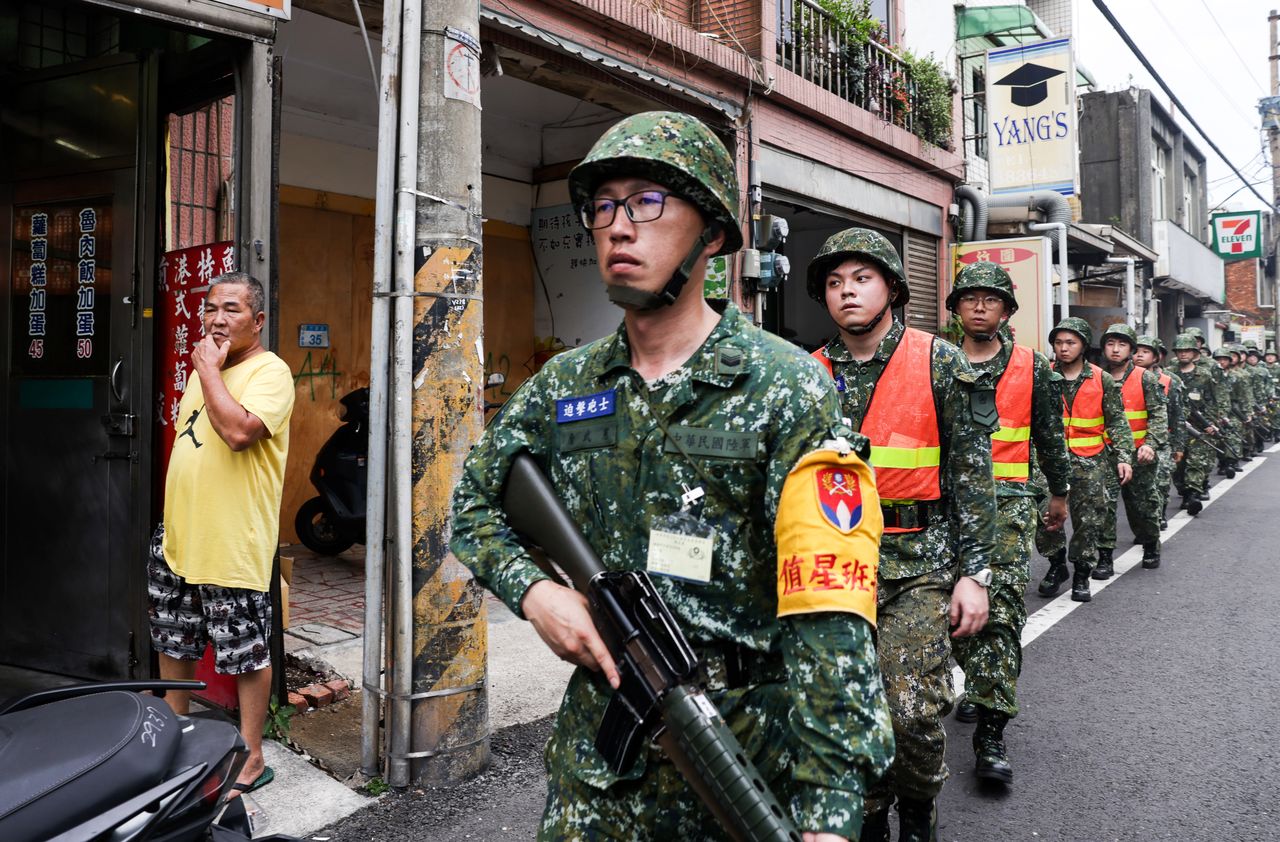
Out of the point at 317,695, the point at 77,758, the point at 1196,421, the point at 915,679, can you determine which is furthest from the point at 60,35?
the point at 1196,421

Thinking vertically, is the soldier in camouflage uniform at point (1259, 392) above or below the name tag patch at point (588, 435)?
above

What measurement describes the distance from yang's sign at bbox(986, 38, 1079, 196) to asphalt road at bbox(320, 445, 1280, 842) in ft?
24.5

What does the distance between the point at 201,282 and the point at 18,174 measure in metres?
1.50

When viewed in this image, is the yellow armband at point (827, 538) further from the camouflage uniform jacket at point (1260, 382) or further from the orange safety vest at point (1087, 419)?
the camouflage uniform jacket at point (1260, 382)

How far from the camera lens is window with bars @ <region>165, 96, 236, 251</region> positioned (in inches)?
170

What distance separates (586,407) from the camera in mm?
1760

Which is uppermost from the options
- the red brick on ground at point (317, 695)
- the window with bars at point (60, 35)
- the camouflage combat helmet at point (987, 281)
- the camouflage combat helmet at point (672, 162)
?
the window with bars at point (60, 35)

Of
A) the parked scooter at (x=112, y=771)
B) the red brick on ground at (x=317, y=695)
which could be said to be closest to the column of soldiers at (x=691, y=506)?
the parked scooter at (x=112, y=771)

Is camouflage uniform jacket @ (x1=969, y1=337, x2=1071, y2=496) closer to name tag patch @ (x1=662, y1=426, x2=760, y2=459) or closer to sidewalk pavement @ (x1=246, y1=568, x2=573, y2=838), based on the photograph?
sidewalk pavement @ (x1=246, y1=568, x2=573, y2=838)

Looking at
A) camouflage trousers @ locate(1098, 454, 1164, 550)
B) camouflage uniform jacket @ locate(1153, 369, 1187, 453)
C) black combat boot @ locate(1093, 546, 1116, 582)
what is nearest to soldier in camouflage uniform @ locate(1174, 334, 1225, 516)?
camouflage uniform jacket @ locate(1153, 369, 1187, 453)

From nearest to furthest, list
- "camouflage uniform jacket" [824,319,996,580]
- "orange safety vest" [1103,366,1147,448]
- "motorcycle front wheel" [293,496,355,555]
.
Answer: "camouflage uniform jacket" [824,319,996,580] → "motorcycle front wheel" [293,496,355,555] → "orange safety vest" [1103,366,1147,448]

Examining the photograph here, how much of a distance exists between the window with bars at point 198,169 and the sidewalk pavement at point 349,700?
82.4 inches

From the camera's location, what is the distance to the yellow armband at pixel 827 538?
1462mm

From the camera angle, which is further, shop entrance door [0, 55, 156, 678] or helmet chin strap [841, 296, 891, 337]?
shop entrance door [0, 55, 156, 678]
